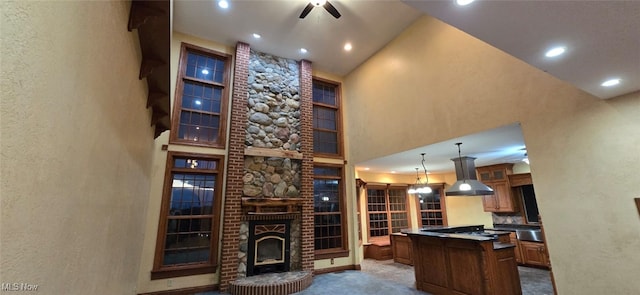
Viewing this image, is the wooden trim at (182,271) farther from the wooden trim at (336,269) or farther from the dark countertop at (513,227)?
the dark countertop at (513,227)

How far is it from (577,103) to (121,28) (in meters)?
4.63

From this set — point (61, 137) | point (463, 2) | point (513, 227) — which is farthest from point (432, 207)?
point (61, 137)

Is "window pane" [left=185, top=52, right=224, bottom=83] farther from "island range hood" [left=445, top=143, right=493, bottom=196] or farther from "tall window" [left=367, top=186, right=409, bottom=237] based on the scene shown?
"tall window" [left=367, top=186, right=409, bottom=237]

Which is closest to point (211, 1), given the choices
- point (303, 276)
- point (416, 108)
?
point (416, 108)

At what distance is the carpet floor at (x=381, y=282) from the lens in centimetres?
482

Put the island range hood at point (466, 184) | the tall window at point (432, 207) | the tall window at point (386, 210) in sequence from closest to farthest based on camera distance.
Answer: the island range hood at point (466, 184) < the tall window at point (386, 210) < the tall window at point (432, 207)

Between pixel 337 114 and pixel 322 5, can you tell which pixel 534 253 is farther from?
pixel 322 5

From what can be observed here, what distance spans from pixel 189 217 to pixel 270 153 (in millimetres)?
2103

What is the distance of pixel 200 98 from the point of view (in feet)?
19.2

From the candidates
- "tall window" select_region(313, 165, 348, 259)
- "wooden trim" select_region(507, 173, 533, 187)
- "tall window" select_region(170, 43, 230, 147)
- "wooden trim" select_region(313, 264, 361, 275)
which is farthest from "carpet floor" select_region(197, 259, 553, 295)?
"tall window" select_region(170, 43, 230, 147)

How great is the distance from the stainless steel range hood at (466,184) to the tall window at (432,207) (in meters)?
3.67

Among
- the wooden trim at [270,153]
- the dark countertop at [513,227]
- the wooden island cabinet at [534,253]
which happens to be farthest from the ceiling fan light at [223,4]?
the wooden island cabinet at [534,253]

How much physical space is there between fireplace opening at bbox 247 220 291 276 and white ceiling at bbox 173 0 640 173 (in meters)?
2.85

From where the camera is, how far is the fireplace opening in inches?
212
